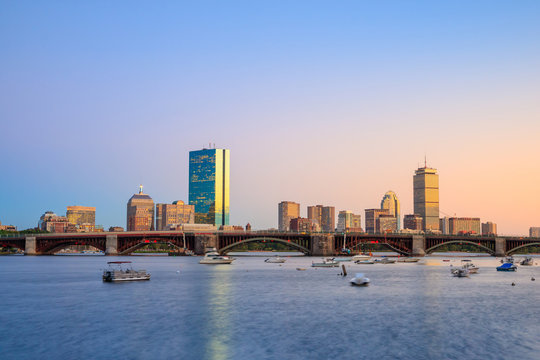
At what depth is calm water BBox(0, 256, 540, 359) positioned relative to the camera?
4547 cm

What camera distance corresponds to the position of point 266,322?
5962 centimetres

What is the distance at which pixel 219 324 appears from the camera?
58531mm

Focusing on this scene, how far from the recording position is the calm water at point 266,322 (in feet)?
149

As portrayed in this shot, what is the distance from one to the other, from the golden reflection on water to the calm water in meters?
0.12

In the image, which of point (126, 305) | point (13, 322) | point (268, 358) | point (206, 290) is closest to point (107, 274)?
point (206, 290)

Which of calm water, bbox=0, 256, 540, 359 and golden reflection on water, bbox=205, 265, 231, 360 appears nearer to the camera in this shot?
golden reflection on water, bbox=205, 265, 231, 360

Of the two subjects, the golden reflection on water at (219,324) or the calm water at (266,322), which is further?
the calm water at (266,322)

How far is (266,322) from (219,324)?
508cm

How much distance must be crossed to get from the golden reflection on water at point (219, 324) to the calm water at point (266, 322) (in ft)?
0.40

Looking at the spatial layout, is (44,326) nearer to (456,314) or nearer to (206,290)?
(206,290)

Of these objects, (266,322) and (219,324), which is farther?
(266,322)

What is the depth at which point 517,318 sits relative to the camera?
211 feet

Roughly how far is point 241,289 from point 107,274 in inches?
1272

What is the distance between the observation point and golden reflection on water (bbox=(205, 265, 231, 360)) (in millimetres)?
45125
